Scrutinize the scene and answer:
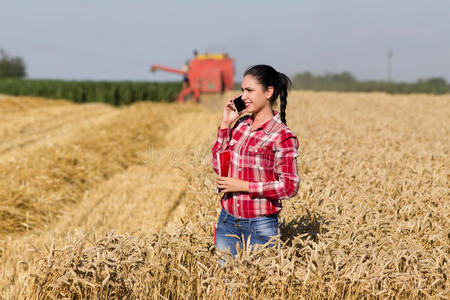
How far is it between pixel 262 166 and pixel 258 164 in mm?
29

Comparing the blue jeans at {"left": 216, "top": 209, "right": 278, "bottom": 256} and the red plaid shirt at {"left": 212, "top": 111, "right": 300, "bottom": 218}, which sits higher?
the red plaid shirt at {"left": 212, "top": 111, "right": 300, "bottom": 218}

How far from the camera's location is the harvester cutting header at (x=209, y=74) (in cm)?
1964

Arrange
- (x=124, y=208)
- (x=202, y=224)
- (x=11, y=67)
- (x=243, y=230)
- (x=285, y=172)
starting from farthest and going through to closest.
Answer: (x=11, y=67) < (x=124, y=208) < (x=202, y=224) < (x=243, y=230) < (x=285, y=172)

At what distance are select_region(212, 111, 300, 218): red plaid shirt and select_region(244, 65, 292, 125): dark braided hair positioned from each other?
0.13 metres

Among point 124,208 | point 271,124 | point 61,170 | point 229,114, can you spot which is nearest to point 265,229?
point 271,124

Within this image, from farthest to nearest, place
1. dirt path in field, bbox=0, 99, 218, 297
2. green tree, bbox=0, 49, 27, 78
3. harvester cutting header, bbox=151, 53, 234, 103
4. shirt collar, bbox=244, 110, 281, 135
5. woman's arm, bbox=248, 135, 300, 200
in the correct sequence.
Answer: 1. green tree, bbox=0, 49, 27, 78
2. harvester cutting header, bbox=151, 53, 234, 103
3. dirt path in field, bbox=0, 99, 218, 297
4. shirt collar, bbox=244, 110, 281, 135
5. woman's arm, bbox=248, 135, 300, 200

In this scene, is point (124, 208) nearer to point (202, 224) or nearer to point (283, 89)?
point (202, 224)

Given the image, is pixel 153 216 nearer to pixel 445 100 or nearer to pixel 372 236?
pixel 372 236

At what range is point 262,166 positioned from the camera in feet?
9.52

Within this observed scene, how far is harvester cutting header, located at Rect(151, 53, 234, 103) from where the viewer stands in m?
19.6

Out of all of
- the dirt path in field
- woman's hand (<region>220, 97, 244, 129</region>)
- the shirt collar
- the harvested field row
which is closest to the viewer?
the shirt collar

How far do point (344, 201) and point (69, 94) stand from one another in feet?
107

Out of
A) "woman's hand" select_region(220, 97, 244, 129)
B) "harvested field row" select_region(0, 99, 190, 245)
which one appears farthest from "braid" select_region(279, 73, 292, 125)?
"harvested field row" select_region(0, 99, 190, 245)

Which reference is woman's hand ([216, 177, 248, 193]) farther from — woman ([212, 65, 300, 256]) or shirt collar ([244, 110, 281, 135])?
shirt collar ([244, 110, 281, 135])
